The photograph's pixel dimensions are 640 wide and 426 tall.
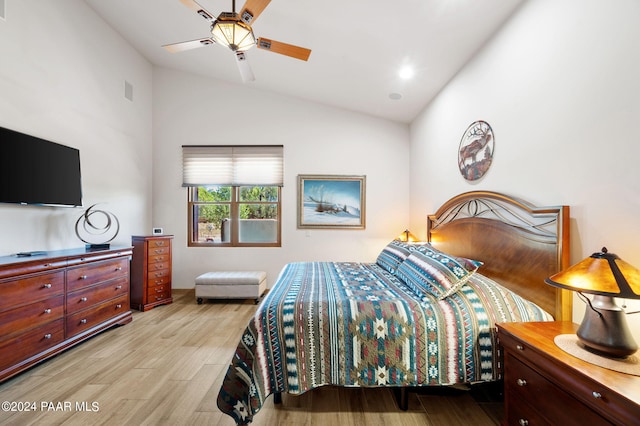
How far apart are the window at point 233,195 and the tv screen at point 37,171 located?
61.9 inches

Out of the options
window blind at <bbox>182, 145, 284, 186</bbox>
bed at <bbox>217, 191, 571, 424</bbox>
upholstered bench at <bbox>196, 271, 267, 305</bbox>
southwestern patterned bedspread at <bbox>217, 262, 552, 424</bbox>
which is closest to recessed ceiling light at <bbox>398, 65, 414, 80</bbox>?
bed at <bbox>217, 191, 571, 424</bbox>

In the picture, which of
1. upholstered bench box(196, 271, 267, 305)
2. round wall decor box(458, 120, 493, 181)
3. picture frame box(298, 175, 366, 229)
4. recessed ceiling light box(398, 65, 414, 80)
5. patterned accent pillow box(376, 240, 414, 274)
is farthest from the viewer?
→ picture frame box(298, 175, 366, 229)

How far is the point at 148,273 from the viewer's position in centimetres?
348

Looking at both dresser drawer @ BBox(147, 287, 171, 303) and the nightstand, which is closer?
the nightstand

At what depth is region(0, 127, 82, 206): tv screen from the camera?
88.4 inches

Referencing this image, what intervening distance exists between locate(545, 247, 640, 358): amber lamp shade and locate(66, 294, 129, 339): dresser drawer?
3.80 metres

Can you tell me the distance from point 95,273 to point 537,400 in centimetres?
378

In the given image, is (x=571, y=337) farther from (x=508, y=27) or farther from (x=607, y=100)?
(x=508, y=27)

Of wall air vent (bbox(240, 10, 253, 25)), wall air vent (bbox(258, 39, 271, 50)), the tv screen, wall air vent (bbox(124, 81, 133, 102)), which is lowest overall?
the tv screen

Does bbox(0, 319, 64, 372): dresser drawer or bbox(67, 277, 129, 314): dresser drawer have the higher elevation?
bbox(67, 277, 129, 314): dresser drawer

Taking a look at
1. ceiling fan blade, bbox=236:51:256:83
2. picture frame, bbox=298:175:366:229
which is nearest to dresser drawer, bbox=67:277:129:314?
picture frame, bbox=298:175:366:229

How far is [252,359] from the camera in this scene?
5.06 feet

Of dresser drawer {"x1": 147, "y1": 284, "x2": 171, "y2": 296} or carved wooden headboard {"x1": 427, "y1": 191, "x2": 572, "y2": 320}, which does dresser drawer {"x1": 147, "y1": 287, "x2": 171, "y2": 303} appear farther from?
carved wooden headboard {"x1": 427, "y1": 191, "x2": 572, "y2": 320}

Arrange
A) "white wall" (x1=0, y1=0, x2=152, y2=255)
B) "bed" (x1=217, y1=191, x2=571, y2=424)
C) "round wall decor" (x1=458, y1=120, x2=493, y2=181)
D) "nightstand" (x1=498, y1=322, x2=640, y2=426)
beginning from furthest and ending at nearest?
"white wall" (x1=0, y1=0, x2=152, y2=255), "round wall decor" (x1=458, y1=120, x2=493, y2=181), "bed" (x1=217, y1=191, x2=571, y2=424), "nightstand" (x1=498, y1=322, x2=640, y2=426)
